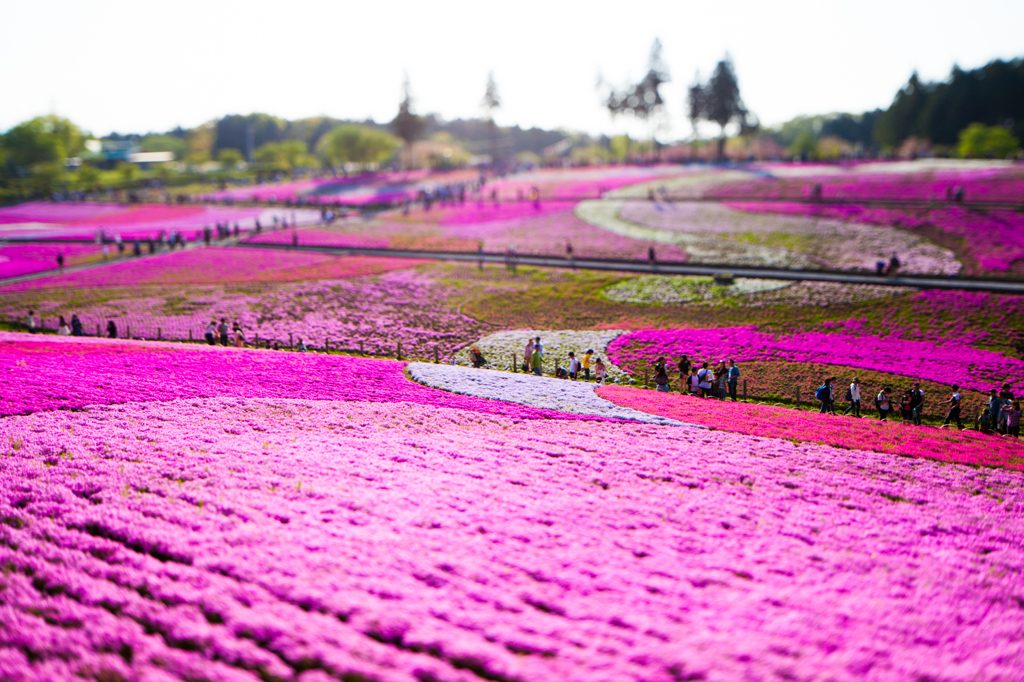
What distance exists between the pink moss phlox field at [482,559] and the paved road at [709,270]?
23.9 metres

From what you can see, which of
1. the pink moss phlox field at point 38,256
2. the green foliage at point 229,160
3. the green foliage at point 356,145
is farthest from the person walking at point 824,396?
the green foliage at point 229,160

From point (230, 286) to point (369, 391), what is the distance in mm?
24956

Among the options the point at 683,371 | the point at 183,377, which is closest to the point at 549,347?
the point at 683,371

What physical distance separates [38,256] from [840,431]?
192ft

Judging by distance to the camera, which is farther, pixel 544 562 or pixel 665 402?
pixel 665 402

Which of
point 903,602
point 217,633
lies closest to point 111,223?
point 217,633

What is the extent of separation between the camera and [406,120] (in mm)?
107625

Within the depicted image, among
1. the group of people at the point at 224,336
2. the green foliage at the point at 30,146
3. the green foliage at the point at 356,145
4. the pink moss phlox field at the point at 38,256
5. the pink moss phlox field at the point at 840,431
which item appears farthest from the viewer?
the green foliage at the point at 30,146

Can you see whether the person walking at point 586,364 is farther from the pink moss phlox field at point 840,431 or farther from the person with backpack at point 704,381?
the person with backpack at point 704,381

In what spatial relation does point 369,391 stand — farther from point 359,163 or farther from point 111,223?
point 359,163

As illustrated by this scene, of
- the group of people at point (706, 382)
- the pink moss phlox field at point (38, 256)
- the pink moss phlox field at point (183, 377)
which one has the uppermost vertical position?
the pink moss phlox field at point (38, 256)

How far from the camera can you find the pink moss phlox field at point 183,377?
18219 mm

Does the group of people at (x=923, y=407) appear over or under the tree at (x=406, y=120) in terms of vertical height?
under

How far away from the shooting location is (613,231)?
176ft
